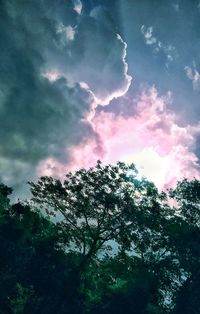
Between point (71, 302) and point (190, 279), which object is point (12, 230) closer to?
point (71, 302)

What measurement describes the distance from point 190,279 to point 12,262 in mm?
21187

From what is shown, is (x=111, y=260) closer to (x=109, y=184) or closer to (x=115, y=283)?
(x=115, y=283)

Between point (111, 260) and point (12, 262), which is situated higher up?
point (111, 260)

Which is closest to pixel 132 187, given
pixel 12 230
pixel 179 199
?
pixel 179 199

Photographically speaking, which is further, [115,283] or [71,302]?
[115,283]

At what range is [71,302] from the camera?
127 feet

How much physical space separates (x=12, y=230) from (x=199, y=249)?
22022 millimetres

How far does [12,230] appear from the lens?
39219mm

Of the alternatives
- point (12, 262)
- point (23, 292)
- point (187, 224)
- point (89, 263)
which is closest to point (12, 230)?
point (12, 262)

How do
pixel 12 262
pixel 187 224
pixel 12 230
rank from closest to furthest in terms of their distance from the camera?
1. pixel 12 262
2. pixel 12 230
3. pixel 187 224

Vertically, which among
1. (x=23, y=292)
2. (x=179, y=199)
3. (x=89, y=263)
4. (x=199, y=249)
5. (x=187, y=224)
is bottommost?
(x=23, y=292)

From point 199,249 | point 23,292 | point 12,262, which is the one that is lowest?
point 23,292

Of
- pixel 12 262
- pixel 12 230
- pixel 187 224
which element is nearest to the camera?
pixel 12 262

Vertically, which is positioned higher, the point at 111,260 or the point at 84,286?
the point at 111,260
